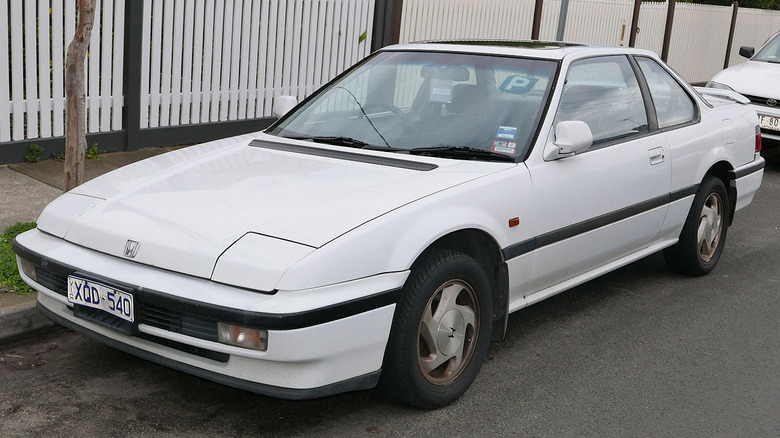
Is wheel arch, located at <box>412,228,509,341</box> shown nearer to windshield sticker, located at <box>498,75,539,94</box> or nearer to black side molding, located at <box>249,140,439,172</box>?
black side molding, located at <box>249,140,439,172</box>

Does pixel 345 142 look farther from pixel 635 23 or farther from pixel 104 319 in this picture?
pixel 635 23

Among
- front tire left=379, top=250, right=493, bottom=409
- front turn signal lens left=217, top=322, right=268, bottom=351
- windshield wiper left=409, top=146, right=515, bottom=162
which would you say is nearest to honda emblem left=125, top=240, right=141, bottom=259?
front turn signal lens left=217, top=322, right=268, bottom=351

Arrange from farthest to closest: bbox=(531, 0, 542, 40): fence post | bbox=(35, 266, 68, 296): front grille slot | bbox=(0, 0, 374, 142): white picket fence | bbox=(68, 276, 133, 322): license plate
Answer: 1. bbox=(531, 0, 542, 40): fence post
2. bbox=(0, 0, 374, 142): white picket fence
3. bbox=(35, 266, 68, 296): front grille slot
4. bbox=(68, 276, 133, 322): license plate

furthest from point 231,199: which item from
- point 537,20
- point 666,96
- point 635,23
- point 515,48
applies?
point 635,23

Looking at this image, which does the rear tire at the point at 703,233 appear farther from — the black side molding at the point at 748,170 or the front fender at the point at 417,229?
the front fender at the point at 417,229

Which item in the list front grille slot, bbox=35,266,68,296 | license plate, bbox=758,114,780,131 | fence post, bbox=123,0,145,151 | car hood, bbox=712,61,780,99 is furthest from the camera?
car hood, bbox=712,61,780,99

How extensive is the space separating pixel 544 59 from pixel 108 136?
4.68 m

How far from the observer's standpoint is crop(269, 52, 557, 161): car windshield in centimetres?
445

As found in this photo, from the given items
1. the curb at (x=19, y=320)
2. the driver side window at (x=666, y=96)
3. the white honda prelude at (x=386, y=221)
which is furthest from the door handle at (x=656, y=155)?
the curb at (x=19, y=320)

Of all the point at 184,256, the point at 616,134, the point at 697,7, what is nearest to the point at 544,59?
the point at 616,134

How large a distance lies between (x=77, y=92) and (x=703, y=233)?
4044 millimetres

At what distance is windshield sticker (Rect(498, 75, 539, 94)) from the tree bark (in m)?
2.38

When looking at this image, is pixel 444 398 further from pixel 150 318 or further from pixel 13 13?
pixel 13 13

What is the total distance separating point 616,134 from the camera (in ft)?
16.5
